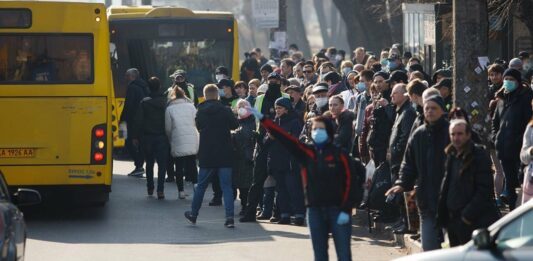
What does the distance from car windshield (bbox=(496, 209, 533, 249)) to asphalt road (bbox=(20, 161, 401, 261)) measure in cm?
518

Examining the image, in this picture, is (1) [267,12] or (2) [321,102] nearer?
(2) [321,102]

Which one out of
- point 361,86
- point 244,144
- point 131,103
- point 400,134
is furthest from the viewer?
point 131,103

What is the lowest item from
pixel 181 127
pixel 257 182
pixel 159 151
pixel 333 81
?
pixel 257 182

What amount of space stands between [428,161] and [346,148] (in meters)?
3.92

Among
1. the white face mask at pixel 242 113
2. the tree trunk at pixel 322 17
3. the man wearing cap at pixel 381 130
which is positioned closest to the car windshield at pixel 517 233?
the man wearing cap at pixel 381 130

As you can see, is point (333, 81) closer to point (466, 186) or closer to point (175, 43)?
point (175, 43)

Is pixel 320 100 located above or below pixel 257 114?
below

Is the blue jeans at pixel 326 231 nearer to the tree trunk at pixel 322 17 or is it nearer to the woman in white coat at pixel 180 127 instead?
the woman in white coat at pixel 180 127

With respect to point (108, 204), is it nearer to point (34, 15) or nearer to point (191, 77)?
point (34, 15)

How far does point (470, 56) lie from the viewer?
48.6 feet

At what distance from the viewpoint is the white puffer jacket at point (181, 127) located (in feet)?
61.9

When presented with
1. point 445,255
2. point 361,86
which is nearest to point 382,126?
point 361,86

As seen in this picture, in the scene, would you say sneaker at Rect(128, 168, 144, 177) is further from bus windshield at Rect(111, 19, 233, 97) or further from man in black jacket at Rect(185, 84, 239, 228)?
man in black jacket at Rect(185, 84, 239, 228)

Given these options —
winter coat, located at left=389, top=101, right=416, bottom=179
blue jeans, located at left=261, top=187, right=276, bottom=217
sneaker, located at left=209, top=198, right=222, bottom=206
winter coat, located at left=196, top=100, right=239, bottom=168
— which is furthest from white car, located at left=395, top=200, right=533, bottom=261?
sneaker, located at left=209, top=198, right=222, bottom=206
